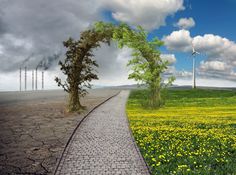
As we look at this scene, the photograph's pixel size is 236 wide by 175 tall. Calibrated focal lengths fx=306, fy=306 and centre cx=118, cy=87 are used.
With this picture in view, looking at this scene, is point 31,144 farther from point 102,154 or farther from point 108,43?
point 108,43

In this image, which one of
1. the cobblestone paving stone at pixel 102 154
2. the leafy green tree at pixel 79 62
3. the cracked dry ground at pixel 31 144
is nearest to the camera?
the cobblestone paving stone at pixel 102 154

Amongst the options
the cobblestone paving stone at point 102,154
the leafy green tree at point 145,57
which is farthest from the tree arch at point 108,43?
the cobblestone paving stone at point 102,154

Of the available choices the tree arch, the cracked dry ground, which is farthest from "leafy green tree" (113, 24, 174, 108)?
the cracked dry ground

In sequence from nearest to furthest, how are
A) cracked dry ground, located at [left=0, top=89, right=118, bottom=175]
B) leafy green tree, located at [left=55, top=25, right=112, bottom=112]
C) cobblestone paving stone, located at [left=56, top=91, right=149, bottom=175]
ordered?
cobblestone paving stone, located at [left=56, top=91, right=149, bottom=175], cracked dry ground, located at [left=0, top=89, right=118, bottom=175], leafy green tree, located at [left=55, top=25, right=112, bottom=112]

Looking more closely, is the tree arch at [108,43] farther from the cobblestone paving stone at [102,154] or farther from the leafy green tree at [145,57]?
the cobblestone paving stone at [102,154]

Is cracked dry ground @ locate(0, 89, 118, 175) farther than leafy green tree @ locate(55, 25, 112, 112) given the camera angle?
No

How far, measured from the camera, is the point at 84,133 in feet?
54.2

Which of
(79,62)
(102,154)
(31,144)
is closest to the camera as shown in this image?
(102,154)

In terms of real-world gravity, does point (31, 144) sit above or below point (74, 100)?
below

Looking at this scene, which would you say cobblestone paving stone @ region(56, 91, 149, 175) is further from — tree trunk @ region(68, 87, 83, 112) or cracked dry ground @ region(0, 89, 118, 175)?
tree trunk @ region(68, 87, 83, 112)

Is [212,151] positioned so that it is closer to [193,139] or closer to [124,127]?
[193,139]

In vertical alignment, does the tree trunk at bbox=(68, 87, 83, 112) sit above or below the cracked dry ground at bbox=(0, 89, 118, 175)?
above

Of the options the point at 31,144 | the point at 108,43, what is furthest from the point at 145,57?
the point at 31,144

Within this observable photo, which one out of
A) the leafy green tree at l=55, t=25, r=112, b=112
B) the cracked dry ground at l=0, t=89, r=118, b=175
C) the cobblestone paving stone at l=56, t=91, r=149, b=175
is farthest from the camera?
the leafy green tree at l=55, t=25, r=112, b=112
